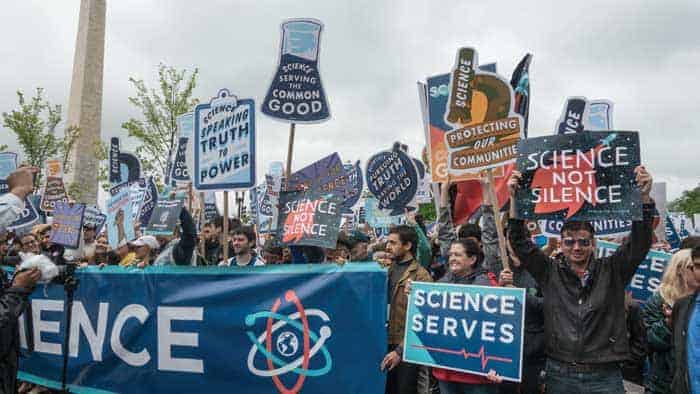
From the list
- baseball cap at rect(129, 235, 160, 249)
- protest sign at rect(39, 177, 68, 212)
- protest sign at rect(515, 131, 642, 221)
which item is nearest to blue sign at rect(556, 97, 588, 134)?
protest sign at rect(515, 131, 642, 221)

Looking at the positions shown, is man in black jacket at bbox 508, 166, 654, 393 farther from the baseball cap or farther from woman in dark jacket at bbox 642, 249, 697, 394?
the baseball cap

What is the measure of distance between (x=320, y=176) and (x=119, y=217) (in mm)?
3056

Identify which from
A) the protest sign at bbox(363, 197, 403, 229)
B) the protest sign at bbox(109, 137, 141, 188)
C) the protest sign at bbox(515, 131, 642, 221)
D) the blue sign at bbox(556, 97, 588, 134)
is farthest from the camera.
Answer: the protest sign at bbox(363, 197, 403, 229)

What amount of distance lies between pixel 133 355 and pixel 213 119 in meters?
2.19

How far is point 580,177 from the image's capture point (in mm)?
3477

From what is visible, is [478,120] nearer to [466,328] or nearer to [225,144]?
[466,328]

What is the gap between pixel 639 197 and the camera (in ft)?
10.6

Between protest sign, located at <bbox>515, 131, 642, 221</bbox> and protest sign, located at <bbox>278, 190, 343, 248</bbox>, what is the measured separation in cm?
162

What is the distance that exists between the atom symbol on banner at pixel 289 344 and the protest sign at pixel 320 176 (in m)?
1.71

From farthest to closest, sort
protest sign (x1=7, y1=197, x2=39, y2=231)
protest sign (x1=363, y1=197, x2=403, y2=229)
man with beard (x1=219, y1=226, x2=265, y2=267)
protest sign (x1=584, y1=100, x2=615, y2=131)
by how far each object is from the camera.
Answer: protest sign (x1=363, y1=197, x2=403, y2=229) → protest sign (x1=7, y1=197, x2=39, y2=231) → protest sign (x1=584, y1=100, x2=615, y2=131) → man with beard (x1=219, y1=226, x2=265, y2=267)

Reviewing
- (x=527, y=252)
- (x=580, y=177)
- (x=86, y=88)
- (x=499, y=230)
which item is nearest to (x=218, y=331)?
(x=499, y=230)

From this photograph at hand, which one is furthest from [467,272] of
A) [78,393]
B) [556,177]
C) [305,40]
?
[78,393]

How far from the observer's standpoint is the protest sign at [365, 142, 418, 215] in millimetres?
7066

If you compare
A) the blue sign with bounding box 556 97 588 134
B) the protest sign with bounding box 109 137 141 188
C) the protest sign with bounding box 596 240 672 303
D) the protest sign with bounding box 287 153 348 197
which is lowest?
the protest sign with bounding box 596 240 672 303
